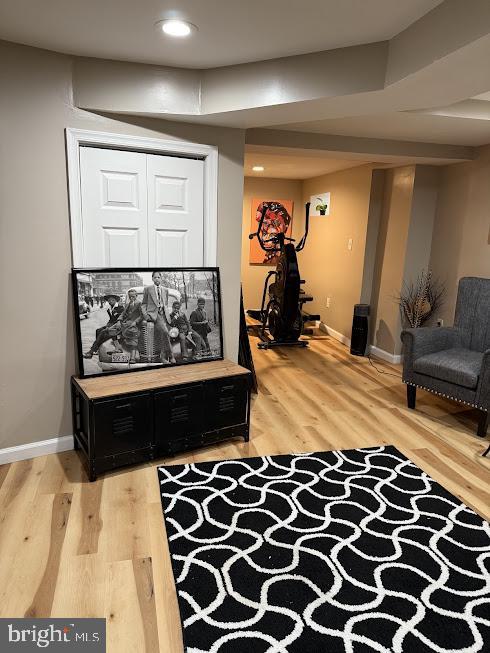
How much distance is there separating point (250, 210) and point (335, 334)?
95.5 inches

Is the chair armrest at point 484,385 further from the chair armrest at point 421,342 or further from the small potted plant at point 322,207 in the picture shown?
the small potted plant at point 322,207

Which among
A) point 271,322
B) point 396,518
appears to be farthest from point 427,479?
point 271,322

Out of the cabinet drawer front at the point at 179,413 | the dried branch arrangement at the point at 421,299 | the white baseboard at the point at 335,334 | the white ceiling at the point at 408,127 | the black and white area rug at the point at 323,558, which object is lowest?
the black and white area rug at the point at 323,558

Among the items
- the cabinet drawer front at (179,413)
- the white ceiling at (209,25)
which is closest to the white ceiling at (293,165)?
the white ceiling at (209,25)

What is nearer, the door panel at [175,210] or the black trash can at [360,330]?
the door panel at [175,210]

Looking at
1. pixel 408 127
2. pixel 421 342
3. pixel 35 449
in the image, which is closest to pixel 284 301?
pixel 421 342

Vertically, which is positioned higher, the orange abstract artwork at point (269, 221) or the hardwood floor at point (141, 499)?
the orange abstract artwork at point (269, 221)

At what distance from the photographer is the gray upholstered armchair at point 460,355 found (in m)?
3.28

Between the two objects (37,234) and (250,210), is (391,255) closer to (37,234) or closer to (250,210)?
(250,210)

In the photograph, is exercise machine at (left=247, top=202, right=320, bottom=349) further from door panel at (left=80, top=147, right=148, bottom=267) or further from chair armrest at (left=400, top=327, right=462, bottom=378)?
door panel at (left=80, top=147, right=148, bottom=267)

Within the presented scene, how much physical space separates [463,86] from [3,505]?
3.17 metres

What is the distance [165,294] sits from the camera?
305cm

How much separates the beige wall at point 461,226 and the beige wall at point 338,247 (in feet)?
2.93

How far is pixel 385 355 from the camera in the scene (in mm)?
5242
